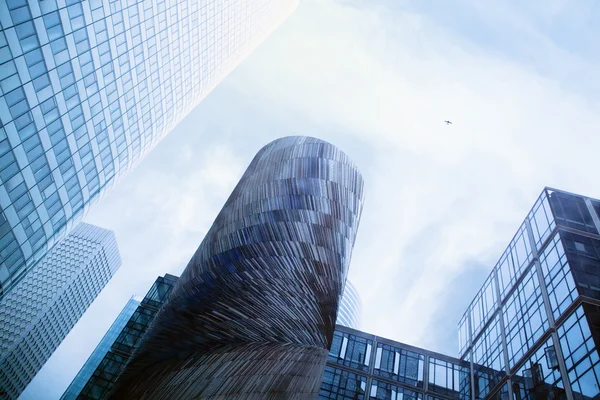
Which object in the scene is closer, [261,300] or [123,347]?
[261,300]

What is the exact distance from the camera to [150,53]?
44.5m

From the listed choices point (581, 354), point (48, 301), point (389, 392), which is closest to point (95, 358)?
point (48, 301)

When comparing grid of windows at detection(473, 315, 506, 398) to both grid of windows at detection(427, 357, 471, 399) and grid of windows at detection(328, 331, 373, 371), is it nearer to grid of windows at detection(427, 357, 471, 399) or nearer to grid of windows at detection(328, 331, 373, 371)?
grid of windows at detection(427, 357, 471, 399)

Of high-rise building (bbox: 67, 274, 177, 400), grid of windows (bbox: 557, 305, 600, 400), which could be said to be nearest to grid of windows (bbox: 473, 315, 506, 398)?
grid of windows (bbox: 557, 305, 600, 400)

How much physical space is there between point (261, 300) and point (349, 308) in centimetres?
8847

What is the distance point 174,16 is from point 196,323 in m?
35.4

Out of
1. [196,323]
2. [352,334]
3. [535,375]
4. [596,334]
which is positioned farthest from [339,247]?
[352,334]

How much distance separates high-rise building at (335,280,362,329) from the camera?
99562mm

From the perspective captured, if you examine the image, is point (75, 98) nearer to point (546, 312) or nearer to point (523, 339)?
point (546, 312)

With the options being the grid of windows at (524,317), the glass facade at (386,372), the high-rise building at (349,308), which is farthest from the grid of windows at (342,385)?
the high-rise building at (349,308)

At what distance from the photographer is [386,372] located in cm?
3909

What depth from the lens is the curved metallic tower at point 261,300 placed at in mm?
16906

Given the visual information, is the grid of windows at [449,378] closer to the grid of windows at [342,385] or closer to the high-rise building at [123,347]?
the grid of windows at [342,385]

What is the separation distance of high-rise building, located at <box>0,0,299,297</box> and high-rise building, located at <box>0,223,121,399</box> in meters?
63.3
